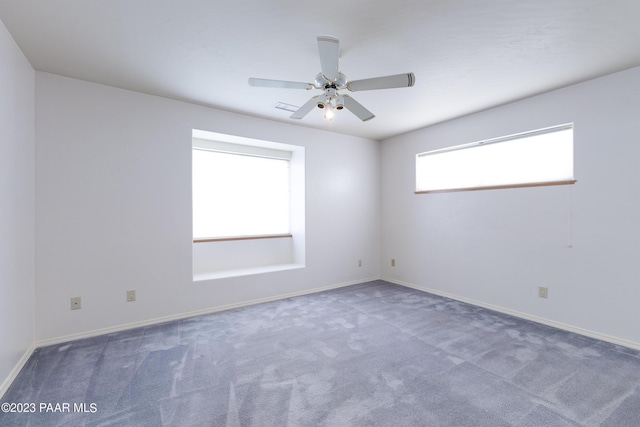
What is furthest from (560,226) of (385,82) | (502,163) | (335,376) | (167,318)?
(167,318)

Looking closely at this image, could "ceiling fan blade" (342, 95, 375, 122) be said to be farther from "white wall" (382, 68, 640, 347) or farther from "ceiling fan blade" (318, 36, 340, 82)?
"white wall" (382, 68, 640, 347)

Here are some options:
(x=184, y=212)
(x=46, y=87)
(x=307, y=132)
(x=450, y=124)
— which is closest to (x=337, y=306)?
(x=184, y=212)

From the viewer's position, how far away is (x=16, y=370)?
208 centimetres

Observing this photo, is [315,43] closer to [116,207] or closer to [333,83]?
[333,83]

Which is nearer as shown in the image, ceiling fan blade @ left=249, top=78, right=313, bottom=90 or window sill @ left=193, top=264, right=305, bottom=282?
ceiling fan blade @ left=249, top=78, right=313, bottom=90

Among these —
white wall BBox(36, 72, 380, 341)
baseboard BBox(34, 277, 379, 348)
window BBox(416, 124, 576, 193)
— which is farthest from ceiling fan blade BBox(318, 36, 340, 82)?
baseboard BBox(34, 277, 379, 348)

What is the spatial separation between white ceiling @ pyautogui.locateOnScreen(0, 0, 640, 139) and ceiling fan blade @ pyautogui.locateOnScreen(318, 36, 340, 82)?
0.28 meters

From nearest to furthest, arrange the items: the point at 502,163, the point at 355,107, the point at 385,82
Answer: the point at 385,82
the point at 355,107
the point at 502,163

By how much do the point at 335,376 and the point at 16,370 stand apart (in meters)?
2.34

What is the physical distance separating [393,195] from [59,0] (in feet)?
14.1

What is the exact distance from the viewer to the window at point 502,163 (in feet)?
9.86

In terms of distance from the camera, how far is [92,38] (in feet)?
6.78

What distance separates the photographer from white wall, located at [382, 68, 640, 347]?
2555 mm

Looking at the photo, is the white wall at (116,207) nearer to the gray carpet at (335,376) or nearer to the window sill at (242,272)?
the window sill at (242,272)
